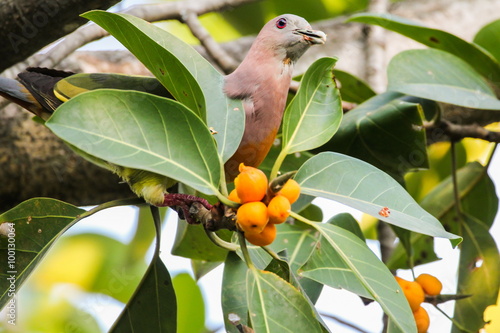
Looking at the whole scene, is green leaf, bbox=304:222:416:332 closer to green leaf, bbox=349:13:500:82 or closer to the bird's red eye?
the bird's red eye

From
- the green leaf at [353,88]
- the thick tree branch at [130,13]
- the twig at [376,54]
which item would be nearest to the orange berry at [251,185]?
the green leaf at [353,88]

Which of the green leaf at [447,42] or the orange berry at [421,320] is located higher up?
the green leaf at [447,42]

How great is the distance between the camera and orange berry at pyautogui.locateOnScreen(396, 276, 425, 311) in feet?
5.53

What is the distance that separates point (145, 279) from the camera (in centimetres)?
162

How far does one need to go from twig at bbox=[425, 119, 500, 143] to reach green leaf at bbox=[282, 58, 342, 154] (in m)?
0.81

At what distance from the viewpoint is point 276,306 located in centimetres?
123


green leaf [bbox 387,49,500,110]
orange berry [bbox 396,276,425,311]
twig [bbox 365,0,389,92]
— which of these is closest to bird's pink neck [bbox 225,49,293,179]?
green leaf [bbox 387,49,500,110]

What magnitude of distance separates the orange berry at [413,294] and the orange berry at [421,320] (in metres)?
0.02

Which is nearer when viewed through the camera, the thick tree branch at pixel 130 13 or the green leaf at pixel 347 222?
the green leaf at pixel 347 222

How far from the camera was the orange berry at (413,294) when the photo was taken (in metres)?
1.69

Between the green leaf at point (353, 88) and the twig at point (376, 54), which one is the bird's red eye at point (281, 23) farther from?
the twig at point (376, 54)

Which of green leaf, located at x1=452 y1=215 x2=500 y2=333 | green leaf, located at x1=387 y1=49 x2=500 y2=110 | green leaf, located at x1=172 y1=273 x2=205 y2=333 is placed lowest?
green leaf, located at x1=172 y1=273 x2=205 y2=333

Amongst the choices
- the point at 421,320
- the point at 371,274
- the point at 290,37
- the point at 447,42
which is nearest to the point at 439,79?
the point at 447,42

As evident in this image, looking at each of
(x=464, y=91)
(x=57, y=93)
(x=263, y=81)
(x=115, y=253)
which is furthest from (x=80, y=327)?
(x=464, y=91)
